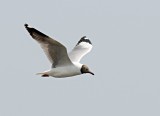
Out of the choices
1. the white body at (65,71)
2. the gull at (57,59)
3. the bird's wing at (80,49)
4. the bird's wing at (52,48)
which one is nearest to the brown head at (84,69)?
the gull at (57,59)

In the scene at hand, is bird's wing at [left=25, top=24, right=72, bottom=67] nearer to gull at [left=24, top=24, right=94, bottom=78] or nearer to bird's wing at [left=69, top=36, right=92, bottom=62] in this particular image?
gull at [left=24, top=24, right=94, bottom=78]

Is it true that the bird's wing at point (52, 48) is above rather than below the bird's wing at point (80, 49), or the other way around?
below

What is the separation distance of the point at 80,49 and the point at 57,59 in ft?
8.99

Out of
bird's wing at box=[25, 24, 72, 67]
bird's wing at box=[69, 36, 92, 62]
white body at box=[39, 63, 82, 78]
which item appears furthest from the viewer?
bird's wing at box=[69, 36, 92, 62]

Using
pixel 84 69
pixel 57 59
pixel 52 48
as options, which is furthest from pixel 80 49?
pixel 52 48

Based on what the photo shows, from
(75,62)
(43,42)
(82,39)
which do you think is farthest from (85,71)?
(82,39)

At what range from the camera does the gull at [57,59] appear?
1794 cm

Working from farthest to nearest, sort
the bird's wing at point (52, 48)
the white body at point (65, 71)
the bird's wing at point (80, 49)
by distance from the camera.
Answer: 1. the bird's wing at point (80, 49)
2. the white body at point (65, 71)
3. the bird's wing at point (52, 48)

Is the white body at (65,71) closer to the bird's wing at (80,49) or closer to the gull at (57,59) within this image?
the gull at (57,59)

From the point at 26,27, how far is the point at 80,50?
424 centimetres

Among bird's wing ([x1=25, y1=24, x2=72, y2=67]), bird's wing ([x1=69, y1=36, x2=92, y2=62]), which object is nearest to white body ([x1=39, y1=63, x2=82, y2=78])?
bird's wing ([x1=25, y1=24, x2=72, y2=67])

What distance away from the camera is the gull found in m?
17.9

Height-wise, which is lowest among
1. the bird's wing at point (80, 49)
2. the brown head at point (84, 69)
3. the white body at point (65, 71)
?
the white body at point (65, 71)

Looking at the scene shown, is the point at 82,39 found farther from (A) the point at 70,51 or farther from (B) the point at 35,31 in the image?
(B) the point at 35,31
